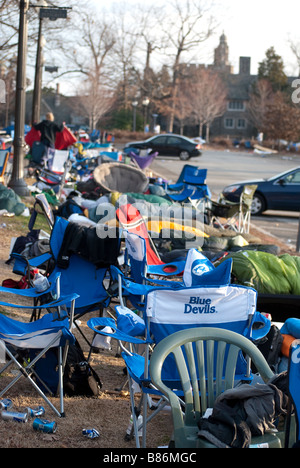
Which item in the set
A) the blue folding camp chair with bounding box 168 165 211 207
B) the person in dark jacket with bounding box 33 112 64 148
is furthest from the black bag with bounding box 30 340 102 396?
the person in dark jacket with bounding box 33 112 64 148

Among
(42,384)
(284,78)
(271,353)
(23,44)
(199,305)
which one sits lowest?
(42,384)

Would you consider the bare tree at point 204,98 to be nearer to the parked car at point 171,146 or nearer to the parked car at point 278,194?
the parked car at point 171,146

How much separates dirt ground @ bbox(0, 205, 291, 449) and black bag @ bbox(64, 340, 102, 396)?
6 cm

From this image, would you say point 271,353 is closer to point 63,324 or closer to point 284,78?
point 63,324

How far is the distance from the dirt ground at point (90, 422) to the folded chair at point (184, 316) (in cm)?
26

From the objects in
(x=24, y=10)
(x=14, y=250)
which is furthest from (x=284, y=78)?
(x=14, y=250)

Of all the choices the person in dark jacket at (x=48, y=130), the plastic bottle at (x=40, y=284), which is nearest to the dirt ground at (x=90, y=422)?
the plastic bottle at (x=40, y=284)

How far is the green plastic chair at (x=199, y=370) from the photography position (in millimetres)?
3264

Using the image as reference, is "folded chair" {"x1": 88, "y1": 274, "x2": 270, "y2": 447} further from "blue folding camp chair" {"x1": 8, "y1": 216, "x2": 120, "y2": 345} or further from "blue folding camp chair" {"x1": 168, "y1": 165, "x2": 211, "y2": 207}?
"blue folding camp chair" {"x1": 168, "y1": 165, "x2": 211, "y2": 207}

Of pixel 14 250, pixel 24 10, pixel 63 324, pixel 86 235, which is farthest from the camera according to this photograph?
pixel 24 10

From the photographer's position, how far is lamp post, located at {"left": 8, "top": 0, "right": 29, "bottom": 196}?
1363 centimetres

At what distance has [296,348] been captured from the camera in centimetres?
320

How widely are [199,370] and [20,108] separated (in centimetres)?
1129
